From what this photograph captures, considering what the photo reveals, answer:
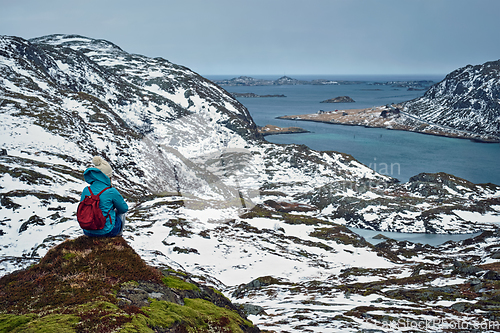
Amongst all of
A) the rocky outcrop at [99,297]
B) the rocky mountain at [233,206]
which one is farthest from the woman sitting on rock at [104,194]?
the rocky mountain at [233,206]

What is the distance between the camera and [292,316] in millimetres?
23156

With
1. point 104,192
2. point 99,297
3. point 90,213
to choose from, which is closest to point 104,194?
point 104,192

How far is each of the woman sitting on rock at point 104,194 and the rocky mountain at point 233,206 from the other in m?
3.91

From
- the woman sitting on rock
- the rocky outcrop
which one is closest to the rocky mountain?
the rocky outcrop

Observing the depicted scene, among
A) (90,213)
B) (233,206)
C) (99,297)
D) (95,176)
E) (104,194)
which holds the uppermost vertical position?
(95,176)

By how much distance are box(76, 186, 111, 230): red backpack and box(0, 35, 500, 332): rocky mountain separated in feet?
11.5

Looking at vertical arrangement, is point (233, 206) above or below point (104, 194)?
below

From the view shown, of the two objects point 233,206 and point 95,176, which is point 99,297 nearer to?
point 95,176

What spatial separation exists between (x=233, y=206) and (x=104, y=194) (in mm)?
57668

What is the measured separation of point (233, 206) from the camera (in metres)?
68.2

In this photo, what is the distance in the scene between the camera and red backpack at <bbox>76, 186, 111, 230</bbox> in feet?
35.7

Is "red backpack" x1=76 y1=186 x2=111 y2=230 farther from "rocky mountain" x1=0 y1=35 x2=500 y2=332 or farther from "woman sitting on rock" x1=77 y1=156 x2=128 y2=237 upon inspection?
"rocky mountain" x1=0 y1=35 x2=500 y2=332

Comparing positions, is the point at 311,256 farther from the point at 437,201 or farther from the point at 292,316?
the point at 437,201

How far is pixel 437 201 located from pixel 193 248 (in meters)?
88.9
